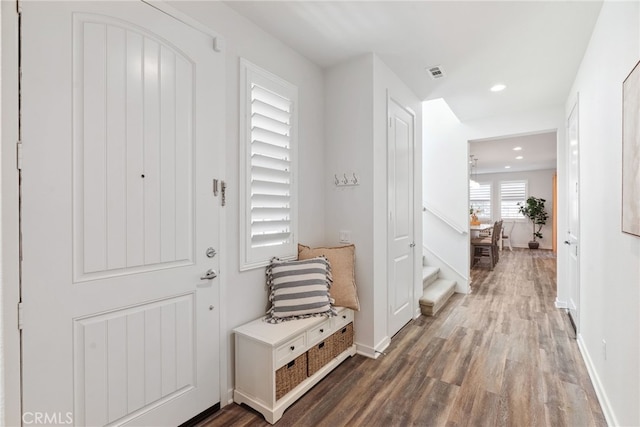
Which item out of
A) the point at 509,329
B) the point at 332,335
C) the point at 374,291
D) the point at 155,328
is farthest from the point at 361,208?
the point at 509,329

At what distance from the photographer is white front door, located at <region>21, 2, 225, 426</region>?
4.27 ft

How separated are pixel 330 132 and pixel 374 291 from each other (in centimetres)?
147

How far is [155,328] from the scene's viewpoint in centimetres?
165

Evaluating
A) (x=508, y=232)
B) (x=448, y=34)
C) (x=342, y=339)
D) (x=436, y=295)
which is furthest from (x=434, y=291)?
(x=508, y=232)

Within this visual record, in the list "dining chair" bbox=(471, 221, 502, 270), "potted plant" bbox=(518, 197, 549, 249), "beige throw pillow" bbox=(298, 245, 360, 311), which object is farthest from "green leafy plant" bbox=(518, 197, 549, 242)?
"beige throw pillow" bbox=(298, 245, 360, 311)

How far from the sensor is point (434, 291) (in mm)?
4031

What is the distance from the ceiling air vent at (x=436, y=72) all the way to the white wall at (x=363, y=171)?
436mm

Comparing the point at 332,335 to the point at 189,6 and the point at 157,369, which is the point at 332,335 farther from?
the point at 189,6

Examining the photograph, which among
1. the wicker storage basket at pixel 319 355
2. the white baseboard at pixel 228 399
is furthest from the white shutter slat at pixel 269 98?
the white baseboard at pixel 228 399

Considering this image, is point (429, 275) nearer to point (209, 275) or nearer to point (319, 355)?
point (319, 355)

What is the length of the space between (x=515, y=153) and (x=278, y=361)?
7449 mm

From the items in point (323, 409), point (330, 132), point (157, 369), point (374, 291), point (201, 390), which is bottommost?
point (323, 409)

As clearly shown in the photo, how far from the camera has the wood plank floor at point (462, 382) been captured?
1859 mm

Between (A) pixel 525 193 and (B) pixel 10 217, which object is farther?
(A) pixel 525 193
